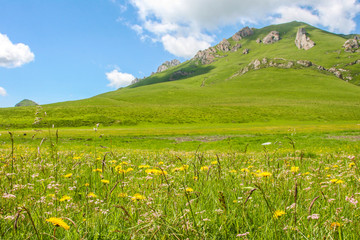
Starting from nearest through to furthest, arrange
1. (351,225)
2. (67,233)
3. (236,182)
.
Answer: (67,233), (351,225), (236,182)

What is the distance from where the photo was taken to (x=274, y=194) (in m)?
3.51

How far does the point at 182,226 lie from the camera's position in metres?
2.17

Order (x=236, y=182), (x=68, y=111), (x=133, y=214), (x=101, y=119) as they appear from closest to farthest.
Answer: (x=133, y=214) < (x=236, y=182) < (x=101, y=119) < (x=68, y=111)

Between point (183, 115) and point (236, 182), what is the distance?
335 feet

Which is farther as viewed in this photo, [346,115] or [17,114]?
[346,115]

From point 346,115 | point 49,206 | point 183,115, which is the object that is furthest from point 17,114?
point 346,115

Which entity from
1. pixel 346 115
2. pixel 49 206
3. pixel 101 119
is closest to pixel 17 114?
pixel 101 119

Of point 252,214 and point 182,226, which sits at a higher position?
point 182,226

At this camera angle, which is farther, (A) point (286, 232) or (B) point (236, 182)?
(B) point (236, 182)

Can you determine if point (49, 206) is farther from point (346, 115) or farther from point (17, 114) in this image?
point (346, 115)

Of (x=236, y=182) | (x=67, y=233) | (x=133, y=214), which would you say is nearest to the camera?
(x=67, y=233)

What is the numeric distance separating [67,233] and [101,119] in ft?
314

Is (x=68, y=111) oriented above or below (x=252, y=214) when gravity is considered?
above

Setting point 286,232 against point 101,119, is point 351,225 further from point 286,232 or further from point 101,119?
point 101,119
